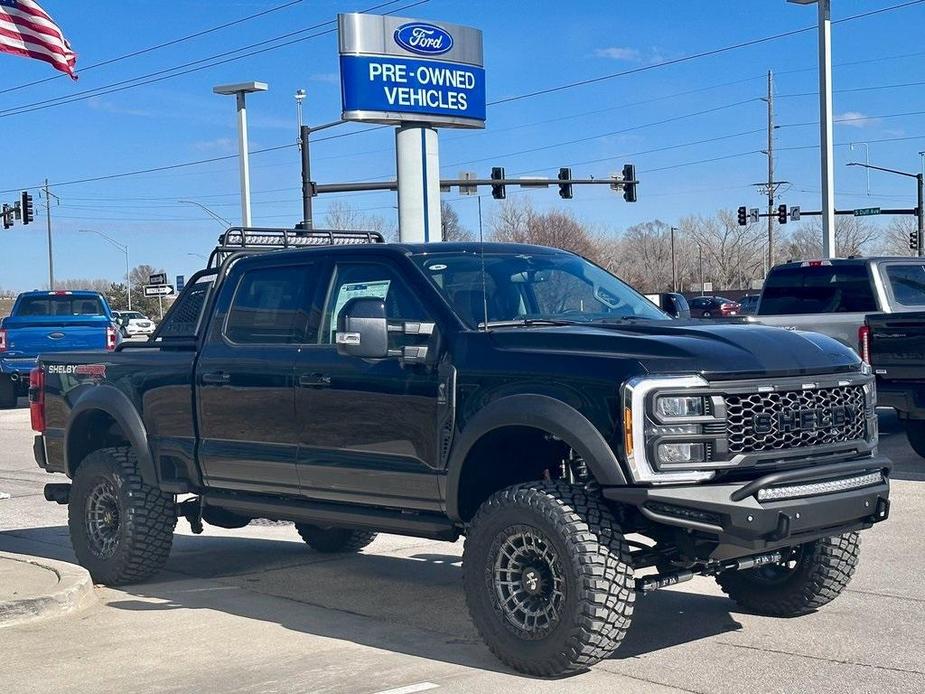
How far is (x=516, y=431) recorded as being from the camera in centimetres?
624

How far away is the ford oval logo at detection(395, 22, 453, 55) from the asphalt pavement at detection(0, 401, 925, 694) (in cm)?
1813

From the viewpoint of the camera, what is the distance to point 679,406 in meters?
5.62

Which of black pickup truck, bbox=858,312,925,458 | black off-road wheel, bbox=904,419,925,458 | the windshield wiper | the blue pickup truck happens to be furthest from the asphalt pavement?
the blue pickup truck

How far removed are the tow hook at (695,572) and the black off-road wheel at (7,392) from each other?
66.7 ft

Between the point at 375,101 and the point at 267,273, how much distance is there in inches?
723

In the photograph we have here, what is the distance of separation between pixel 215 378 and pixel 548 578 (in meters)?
2.77

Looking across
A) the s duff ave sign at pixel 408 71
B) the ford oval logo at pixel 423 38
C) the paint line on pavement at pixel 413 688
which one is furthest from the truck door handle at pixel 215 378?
the ford oval logo at pixel 423 38

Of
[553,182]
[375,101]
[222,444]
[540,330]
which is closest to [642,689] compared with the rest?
[540,330]

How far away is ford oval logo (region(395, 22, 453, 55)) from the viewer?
25.9 m

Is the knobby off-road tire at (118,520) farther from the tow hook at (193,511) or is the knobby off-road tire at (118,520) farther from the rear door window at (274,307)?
the rear door window at (274,307)

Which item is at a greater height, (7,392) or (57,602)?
(7,392)

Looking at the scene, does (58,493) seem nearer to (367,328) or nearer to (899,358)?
(367,328)

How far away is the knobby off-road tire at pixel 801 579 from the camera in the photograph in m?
6.74

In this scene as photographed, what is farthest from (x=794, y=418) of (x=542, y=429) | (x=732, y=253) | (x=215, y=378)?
(x=732, y=253)
